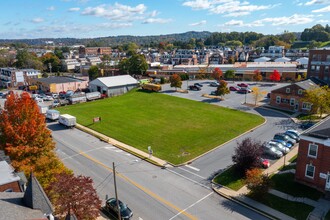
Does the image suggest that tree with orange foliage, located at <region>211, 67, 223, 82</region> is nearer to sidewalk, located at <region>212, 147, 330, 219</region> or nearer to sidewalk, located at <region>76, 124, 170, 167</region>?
sidewalk, located at <region>76, 124, 170, 167</region>

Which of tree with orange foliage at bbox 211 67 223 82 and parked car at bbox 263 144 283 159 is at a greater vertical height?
tree with orange foliage at bbox 211 67 223 82

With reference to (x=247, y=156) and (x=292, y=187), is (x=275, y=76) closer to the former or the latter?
(x=247, y=156)

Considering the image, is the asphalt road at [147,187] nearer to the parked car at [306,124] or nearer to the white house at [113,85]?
the parked car at [306,124]

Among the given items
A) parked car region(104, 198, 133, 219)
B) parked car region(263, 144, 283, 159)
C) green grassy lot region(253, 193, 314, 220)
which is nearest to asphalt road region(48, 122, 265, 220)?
parked car region(104, 198, 133, 219)

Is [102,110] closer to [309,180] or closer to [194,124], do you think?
[194,124]

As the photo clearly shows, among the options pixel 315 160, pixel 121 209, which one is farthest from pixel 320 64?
pixel 121 209
